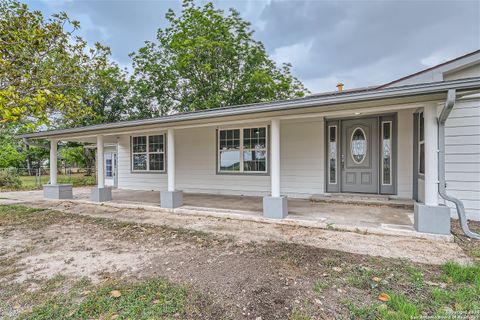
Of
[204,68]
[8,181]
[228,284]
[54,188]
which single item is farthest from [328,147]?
[8,181]

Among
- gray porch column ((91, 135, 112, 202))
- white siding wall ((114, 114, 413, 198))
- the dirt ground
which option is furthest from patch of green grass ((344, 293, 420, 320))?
gray porch column ((91, 135, 112, 202))

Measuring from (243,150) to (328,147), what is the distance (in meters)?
2.55

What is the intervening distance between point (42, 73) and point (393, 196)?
7.82 metres

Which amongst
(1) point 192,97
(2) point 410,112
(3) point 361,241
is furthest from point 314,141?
(1) point 192,97

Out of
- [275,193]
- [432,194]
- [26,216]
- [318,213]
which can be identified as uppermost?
[432,194]

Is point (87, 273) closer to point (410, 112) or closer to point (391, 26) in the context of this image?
point (410, 112)

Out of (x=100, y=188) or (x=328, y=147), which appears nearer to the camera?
(x=328, y=147)

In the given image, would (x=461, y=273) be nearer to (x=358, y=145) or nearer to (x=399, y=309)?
(x=399, y=309)

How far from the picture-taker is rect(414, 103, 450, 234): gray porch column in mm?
3689

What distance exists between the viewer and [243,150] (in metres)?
7.79

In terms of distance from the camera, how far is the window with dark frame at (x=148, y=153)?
926 centimetres

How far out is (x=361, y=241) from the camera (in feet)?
12.2

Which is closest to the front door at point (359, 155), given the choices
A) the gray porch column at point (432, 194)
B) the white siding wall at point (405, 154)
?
the white siding wall at point (405, 154)

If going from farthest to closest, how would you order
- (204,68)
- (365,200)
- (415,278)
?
(204,68) → (365,200) → (415,278)
